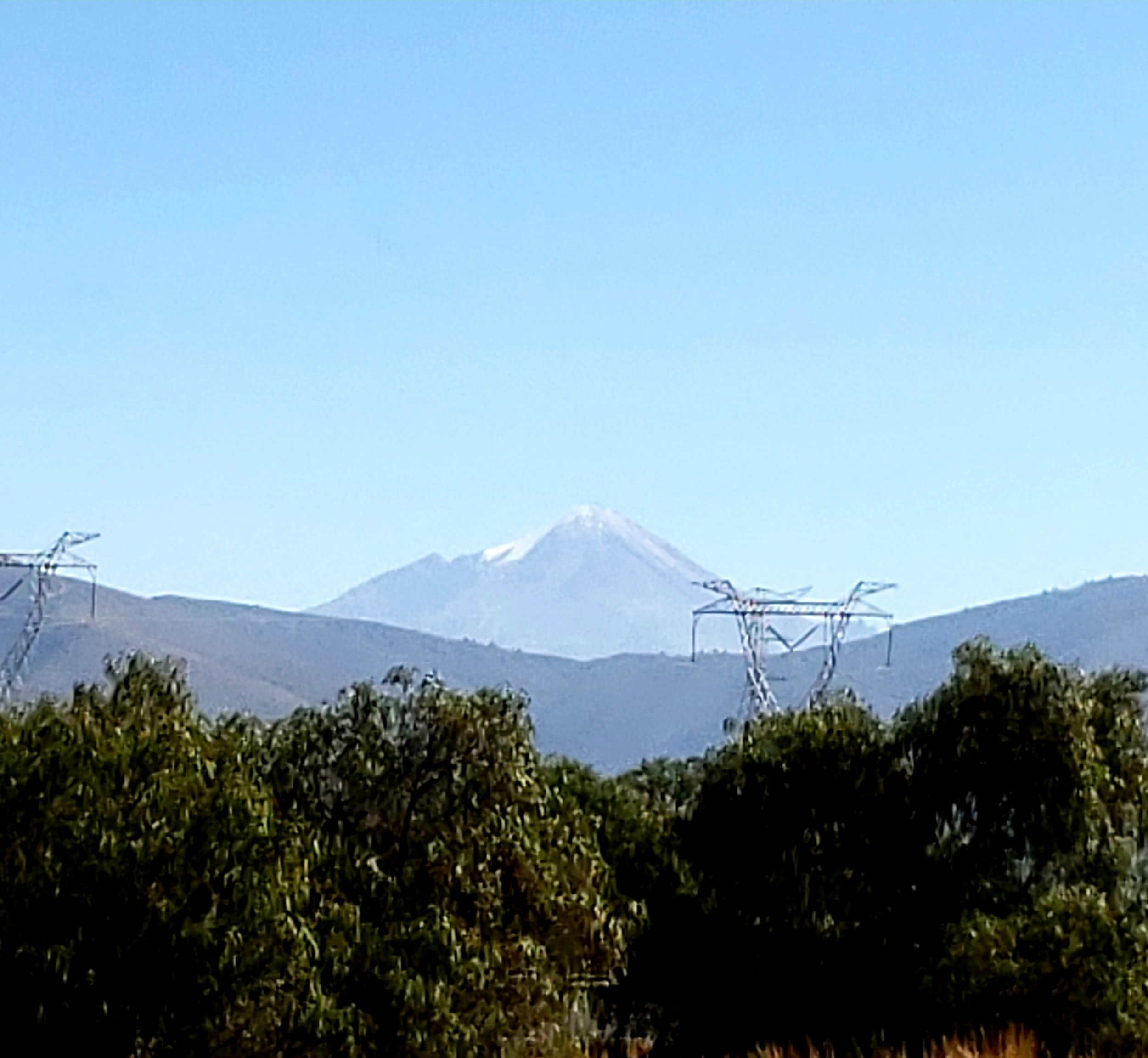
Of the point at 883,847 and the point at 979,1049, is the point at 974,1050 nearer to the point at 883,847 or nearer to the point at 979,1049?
the point at 979,1049

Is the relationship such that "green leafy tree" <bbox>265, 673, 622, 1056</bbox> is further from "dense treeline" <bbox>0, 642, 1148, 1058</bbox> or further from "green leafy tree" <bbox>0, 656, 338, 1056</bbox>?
"green leafy tree" <bbox>0, 656, 338, 1056</bbox>

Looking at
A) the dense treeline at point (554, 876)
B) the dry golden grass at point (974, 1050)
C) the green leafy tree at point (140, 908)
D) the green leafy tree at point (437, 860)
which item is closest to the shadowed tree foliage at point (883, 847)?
the dense treeline at point (554, 876)

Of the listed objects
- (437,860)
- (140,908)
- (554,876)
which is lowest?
(140,908)

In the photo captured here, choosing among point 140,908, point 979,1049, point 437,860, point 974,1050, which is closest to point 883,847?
point 437,860

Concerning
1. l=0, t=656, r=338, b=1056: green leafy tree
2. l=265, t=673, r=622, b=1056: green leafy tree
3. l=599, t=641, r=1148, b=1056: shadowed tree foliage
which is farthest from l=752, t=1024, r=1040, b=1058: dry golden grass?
l=599, t=641, r=1148, b=1056: shadowed tree foliage

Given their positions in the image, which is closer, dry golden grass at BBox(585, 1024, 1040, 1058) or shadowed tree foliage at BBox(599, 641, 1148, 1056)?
dry golden grass at BBox(585, 1024, 1040, 1058)

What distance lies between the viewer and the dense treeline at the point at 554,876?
18.5 m

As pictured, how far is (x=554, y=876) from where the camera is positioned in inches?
854

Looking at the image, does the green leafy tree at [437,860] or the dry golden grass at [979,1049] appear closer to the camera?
the dry golden grass at [979,1049]

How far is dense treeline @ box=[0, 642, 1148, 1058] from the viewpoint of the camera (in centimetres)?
1855

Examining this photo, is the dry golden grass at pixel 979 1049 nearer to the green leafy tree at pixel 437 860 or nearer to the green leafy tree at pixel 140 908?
the green leafy tree at pixel 437 860

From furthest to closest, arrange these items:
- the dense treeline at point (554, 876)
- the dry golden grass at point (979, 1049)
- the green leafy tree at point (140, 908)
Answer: the dense treeline at point (554, 876), the green leafy tree at point (140, 908), the dry golden grass at point (979, 1049)

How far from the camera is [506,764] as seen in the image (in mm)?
20812

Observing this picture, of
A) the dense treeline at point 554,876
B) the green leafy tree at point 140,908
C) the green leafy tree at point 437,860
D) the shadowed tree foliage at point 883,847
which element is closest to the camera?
the green leafy tree at point 140,908
